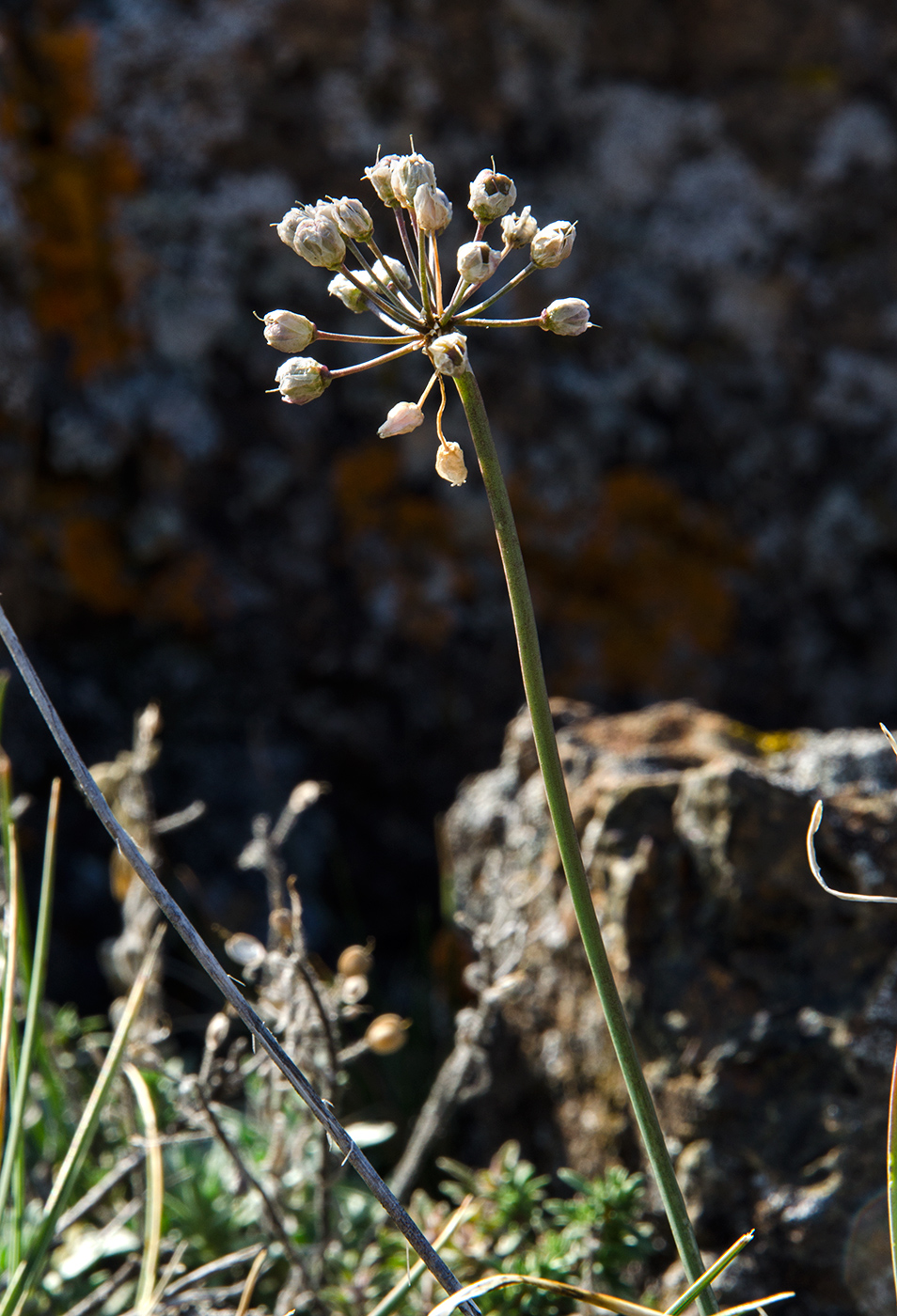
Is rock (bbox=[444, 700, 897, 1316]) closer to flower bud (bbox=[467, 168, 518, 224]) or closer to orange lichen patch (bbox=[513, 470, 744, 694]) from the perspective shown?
flower bud (bbox=[467, 168, 518, 224])

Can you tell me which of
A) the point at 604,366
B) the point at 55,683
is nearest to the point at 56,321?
the point at 55,683

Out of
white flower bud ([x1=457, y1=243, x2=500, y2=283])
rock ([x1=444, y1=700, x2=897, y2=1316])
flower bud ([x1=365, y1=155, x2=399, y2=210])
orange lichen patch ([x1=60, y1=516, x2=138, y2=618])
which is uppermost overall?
orange lichen patch ([x1=60, y1=516, x2=138, y2=618])

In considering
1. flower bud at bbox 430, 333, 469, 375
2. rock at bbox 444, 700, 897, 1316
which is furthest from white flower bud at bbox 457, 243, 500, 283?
rock at bbox 444, 700, 897, 1316

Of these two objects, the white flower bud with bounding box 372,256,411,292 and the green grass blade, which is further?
the green grass blade

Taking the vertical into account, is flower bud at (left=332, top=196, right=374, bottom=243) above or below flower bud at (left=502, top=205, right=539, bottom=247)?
above

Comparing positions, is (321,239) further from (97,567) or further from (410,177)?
(97,567)

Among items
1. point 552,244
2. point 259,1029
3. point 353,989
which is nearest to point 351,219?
point 552,244

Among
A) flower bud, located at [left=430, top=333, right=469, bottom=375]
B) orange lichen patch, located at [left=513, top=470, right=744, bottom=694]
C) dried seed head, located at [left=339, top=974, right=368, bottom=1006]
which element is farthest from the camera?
orange lichen patch, located at [left=513, top=470, right=744, bottom=694]

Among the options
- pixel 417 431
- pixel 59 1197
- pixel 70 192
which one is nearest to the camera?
pixel 59 1197
